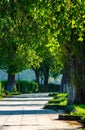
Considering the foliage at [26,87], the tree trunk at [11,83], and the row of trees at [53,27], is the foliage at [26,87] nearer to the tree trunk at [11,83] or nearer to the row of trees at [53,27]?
the tree trunk at [11,83]

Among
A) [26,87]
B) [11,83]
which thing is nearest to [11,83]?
[11,83]

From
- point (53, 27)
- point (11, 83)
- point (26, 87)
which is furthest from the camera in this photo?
point (26, 87)

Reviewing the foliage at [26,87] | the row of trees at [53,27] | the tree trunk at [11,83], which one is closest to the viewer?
the row of trees at [53,27]

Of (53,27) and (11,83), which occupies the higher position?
(11,83)

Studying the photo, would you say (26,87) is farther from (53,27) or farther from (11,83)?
(53,27)

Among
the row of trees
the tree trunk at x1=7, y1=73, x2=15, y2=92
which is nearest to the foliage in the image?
the tree trunk at x1=7, y1=73, x2=15, y2=92

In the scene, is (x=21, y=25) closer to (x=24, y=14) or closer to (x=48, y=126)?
(x=24, y=14)

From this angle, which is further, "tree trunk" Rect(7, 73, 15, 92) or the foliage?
the foliage

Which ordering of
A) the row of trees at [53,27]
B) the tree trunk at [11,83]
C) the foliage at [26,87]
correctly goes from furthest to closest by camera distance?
1. the foliage at [26,87]
2. the tree trunk at [11,83]
3. the row of trees at [53,27]

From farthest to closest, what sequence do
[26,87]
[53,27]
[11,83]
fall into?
[26,87] < [11,83] < [53,27]

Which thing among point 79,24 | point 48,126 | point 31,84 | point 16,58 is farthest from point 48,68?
point 79,24

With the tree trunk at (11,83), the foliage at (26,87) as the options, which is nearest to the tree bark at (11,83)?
the tree trunk at (11,83)

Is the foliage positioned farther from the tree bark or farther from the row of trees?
the row of trees

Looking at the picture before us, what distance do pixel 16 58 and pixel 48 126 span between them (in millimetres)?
45753
